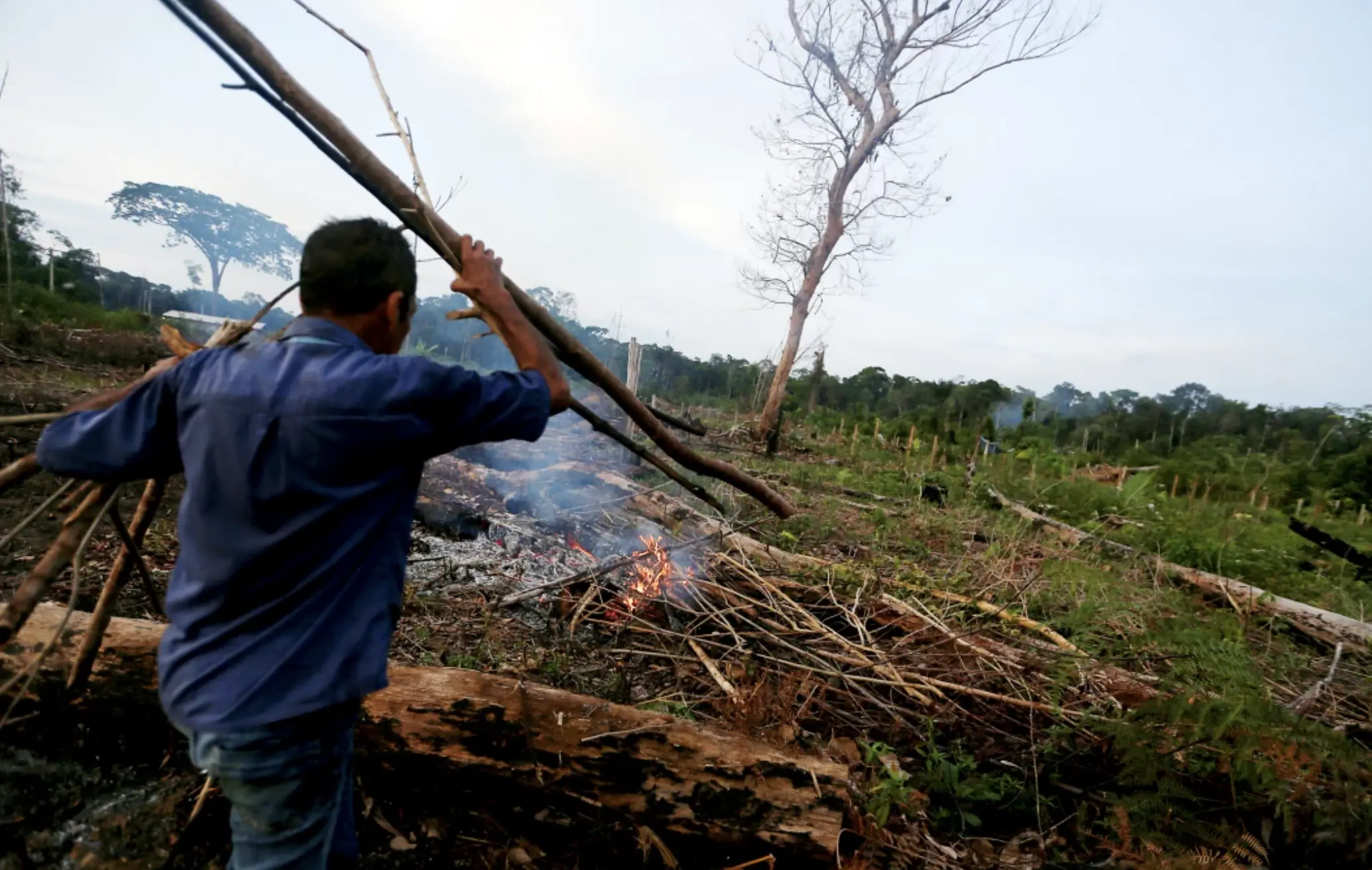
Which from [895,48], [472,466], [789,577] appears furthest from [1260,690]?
[895,48]

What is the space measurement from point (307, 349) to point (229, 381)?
152 mm

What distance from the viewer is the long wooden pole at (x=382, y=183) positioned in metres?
1.20

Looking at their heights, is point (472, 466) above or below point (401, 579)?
below

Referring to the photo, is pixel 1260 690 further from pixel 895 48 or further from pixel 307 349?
pixel 895 48

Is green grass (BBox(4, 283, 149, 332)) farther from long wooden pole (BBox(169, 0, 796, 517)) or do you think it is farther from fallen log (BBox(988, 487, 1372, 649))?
fallen log (BBox(988, 487, 1372, 649))

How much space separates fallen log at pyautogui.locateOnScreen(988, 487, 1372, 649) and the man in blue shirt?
594cm

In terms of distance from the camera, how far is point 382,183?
4.62 ft

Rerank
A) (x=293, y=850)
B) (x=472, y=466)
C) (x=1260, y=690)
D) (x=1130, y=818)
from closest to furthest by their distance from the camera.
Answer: (x=293, y=850) < (x=1130, y=818) < (x=1260, y=690) < (x=472, y=466)

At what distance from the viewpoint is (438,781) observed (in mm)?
2141

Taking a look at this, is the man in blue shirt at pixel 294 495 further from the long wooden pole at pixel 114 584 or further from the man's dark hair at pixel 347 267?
the long wooden pole at pixel 114 584

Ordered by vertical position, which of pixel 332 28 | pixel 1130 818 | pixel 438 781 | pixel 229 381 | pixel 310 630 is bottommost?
pixel 438 781

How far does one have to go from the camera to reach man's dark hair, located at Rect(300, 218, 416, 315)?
134 cm

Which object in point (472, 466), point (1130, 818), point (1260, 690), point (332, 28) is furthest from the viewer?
point (472, 466)

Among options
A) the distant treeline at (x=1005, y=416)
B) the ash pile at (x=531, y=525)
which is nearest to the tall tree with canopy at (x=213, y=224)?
the distant treeline at (x=1005, y=416)
